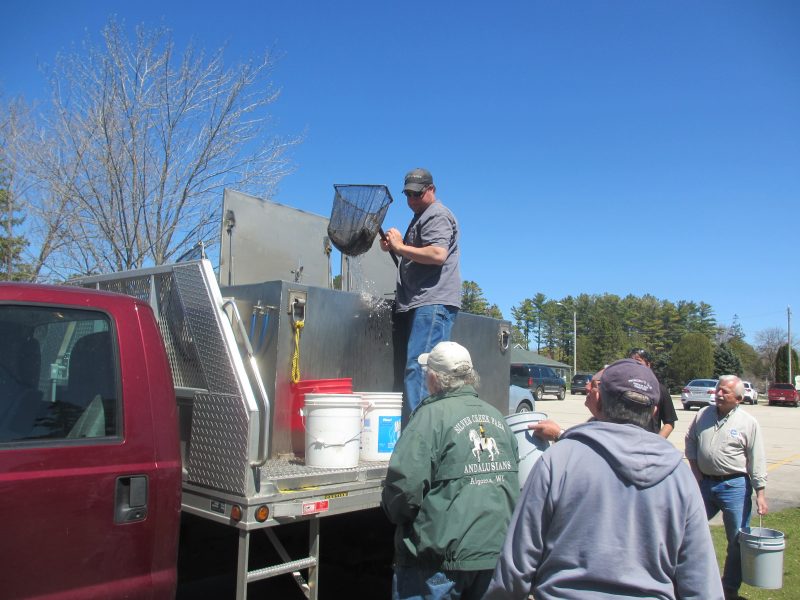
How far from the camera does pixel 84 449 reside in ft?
7.72

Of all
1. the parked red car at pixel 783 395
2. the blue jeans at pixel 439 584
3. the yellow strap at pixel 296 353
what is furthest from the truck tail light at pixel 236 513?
the parked red car at pixel 783 395

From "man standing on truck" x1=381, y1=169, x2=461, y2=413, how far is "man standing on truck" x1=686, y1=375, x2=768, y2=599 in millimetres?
2545

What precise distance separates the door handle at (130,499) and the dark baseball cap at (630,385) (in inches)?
66.1

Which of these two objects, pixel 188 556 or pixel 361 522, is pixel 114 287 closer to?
pixel 188 556

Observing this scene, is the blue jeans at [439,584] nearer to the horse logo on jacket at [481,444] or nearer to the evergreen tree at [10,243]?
the horse logo on jacket at [481,444]

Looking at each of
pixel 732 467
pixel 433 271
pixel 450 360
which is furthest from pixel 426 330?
pixel 732 467

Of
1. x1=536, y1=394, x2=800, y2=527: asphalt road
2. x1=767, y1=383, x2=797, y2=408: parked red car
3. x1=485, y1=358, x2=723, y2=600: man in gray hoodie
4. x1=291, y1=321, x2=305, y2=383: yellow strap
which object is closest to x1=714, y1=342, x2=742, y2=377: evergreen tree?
x1=767, y1=383, x2=797, y2=408: parked red car

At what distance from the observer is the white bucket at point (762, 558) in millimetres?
4855

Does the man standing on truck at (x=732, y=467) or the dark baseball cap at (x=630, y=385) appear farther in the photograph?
the man standing on truck at (x=732, y=467)

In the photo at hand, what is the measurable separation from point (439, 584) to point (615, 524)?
103 cm

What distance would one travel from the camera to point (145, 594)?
243cm

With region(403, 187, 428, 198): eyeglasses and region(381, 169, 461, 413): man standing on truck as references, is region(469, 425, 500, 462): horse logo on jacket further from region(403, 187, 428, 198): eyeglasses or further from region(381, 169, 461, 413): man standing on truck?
region(403, 187, 428, 198): eyeglasses

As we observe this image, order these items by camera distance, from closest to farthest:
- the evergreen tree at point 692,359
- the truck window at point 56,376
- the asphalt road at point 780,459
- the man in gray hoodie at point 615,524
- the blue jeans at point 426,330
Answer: the man in gray hoodie at point 615,524
the truck window at point 56,376
the blue jeans at point 426,330
the asphalt road at point 780,459
the evergreen tree at point 692,359

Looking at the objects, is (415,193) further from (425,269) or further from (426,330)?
(426,330)
